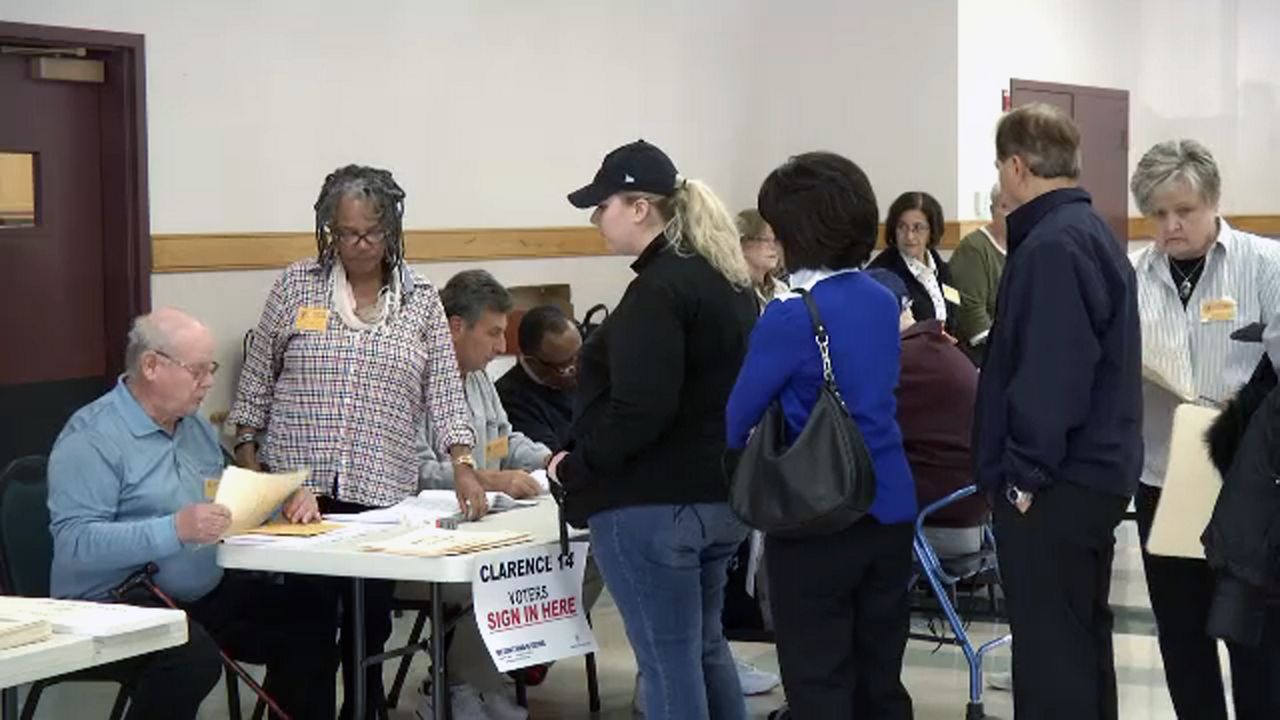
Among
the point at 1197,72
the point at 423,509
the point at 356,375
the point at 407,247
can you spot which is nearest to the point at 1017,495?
the point at 423,509

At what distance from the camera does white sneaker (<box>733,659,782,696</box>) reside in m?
5.75

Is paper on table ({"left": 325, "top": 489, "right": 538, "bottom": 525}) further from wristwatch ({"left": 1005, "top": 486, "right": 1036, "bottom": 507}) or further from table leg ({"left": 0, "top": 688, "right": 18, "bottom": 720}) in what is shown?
wristwatch ({"left": 1005, "top": 486, "right": 1036, "bottom": 507})

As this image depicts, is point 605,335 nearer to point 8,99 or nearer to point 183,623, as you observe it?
point 183,623

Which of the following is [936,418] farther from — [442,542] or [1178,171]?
[442,542]

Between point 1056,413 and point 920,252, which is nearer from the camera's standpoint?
point 1056,413

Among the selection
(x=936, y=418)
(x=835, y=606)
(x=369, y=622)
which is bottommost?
(x=369, y=622)

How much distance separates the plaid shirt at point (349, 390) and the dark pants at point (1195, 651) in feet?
5.74

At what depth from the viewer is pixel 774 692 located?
582 centimetres

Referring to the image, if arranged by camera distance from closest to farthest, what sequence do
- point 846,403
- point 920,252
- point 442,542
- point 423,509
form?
point 846,403
point 442,542
point 423,509
point 920,252

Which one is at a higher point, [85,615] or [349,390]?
[349,390]

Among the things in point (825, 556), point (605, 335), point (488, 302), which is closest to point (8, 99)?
point (488, 302)

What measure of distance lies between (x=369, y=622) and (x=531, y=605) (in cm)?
78

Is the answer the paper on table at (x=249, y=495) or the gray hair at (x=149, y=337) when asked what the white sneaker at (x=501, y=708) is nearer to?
the paper on table at (x=249, y=495)

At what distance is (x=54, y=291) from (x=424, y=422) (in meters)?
1.60
